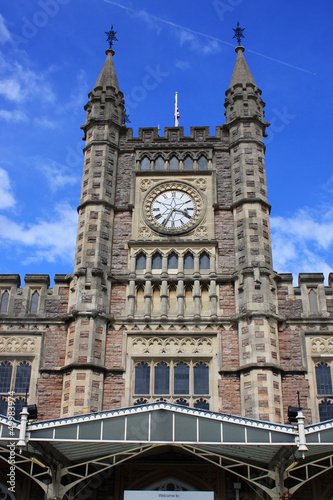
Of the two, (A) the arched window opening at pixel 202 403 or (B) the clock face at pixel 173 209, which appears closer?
(A) the arched window opening at pixel 202 403

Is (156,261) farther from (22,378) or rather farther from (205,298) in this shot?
(22,378)

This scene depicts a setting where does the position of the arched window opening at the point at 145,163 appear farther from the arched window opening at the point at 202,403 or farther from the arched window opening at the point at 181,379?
the arched window opening at the point at 202,403

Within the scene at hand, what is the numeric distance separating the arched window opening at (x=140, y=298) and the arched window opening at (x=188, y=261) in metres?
1.93

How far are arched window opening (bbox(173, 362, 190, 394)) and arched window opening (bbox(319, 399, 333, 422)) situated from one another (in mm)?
4499

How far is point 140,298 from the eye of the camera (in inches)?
901

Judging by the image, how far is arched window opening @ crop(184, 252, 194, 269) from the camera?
23.5 meters

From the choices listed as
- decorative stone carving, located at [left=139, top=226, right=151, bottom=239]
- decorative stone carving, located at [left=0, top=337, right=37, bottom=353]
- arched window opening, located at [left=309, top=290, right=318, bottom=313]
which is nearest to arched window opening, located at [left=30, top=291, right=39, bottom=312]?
decorative stone carving, located at [left=0, top=337, right=37, bottom=353]

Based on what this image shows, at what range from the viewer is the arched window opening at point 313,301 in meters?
22.1

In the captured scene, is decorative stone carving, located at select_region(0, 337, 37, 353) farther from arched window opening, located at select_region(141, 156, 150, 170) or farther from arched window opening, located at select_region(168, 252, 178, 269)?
Answer: arched window opening, located at select_region(141, 156, 150, 170)

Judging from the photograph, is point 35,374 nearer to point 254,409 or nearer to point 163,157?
point 254,409

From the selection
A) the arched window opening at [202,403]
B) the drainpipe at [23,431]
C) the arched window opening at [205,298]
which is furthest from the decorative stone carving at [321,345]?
the drainpipe at [23,431]

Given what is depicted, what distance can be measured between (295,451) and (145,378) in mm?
6843

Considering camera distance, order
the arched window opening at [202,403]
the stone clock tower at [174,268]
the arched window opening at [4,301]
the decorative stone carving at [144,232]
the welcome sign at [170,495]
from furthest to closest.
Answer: the decorative stone carving at [144,232] < the arched window opening at [4,301] < the stone clock tower at [174,268] < the arched window opening at [202,403] < the welcome sign at [170,495]

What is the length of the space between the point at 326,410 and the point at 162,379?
5.62 meters
